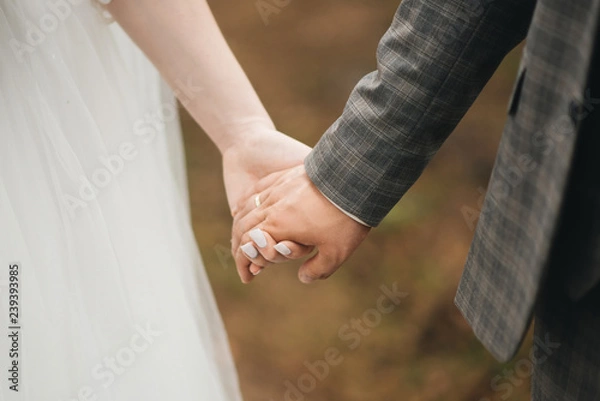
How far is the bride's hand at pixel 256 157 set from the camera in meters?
1.09

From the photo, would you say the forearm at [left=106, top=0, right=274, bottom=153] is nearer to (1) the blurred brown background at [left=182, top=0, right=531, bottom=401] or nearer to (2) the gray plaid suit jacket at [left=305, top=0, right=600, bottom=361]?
(2) the gray plaid suit jacket at [left=305, top=0, right=600, bottom=361]

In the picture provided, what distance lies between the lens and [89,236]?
898 mm

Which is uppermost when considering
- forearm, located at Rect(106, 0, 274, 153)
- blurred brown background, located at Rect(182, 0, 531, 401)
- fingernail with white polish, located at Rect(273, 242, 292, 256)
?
forearm, located at Rect(106, 0, 274, 153)

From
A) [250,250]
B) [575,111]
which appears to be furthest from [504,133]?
[250,250]

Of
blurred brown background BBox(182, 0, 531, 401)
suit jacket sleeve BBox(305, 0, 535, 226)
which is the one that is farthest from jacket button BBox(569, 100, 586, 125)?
blurred brown background BBox(182, 0, 531, 401)

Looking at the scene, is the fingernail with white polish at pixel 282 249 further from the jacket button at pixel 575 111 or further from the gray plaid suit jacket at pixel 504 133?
the jacket button at pixel 575 111

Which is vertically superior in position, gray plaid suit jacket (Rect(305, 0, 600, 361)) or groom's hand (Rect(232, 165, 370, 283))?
gray plaid suit jacket (Rect(305, 0, 600, 361))

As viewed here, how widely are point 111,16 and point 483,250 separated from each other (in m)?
0.58

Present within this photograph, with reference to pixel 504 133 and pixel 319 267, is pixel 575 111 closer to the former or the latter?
pixel 504 133

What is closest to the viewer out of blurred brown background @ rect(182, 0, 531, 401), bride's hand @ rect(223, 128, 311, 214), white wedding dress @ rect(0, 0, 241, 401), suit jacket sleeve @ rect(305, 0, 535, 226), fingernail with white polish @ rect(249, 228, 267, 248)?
suit jacket sleeve @ rect(305, 0, 535, 226)

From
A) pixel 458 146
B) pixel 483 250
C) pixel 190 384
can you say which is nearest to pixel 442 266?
pixel 458 146

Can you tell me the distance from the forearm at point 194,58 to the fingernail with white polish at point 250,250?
19 cm

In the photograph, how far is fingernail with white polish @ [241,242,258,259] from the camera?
Result: 3.27ft

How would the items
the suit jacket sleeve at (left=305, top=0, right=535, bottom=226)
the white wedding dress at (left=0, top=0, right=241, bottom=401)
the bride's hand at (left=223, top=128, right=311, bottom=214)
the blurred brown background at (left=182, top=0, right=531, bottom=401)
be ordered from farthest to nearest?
the blurred brown background at (left=182, top=0, right=531, bottom=401) → the bride's hand at (left=223, top=128, right=311, bottom=214) → the white wedding dress at (left=0, top=0, right=241, bottom=401) → the suit jacket sleeve at (left=305, top=0, right=535, bottom=226)
